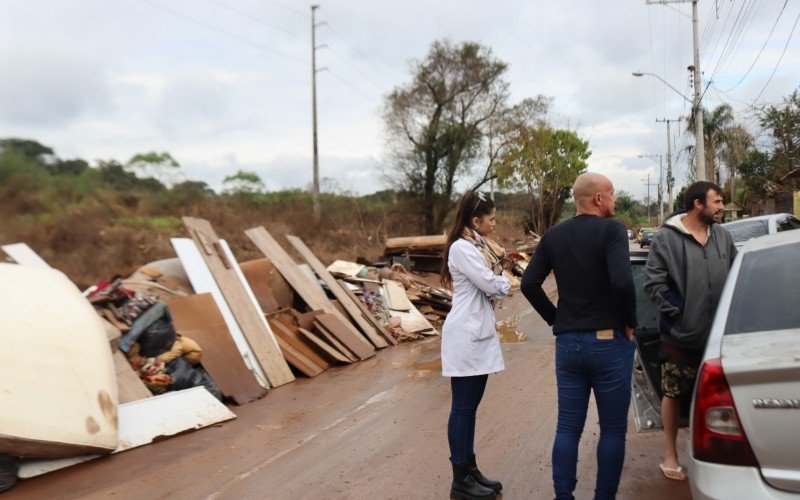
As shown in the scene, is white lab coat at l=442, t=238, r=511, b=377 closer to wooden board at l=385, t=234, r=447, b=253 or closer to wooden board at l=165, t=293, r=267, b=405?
wooden board at l=165, t=293, r=267, b=405

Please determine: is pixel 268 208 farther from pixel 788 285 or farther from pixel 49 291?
pixel 788 285

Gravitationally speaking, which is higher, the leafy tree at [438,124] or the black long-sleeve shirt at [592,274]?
the leafy tree at [438,124]

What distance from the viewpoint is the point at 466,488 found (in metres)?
3.69

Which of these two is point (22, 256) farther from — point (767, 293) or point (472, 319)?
point (767, 293)

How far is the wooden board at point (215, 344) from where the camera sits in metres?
6.86

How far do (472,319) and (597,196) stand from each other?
103 centimetres

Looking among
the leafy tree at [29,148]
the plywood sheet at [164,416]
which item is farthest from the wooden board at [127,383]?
the leafy tree at [29,148]

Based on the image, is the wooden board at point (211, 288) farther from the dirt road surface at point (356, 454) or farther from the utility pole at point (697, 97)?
the utility pole at point (697, 97)

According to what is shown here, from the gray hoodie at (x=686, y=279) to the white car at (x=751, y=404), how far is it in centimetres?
78

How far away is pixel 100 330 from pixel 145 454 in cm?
122

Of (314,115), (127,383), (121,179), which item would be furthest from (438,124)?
(127,383)

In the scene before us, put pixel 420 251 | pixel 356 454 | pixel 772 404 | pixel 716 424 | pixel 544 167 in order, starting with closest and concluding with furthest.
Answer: pixel 772 404, pixel 716 424, pixel 356 454, pixel 420 251, pixel 544 167

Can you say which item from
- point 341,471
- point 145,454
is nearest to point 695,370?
point 341,471

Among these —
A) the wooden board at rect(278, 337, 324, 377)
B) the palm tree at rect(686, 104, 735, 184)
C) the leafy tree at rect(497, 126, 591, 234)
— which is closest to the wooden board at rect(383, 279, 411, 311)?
the wooden board at rect(278, 337, 324, 377)
